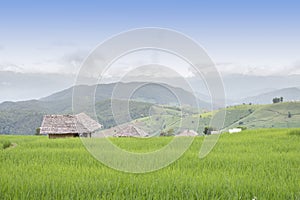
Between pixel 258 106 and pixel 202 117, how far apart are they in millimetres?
124780

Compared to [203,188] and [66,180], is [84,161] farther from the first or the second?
[203,188]

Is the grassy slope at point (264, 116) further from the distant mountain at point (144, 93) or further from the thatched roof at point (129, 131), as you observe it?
the distant mountain at point (144, 93)

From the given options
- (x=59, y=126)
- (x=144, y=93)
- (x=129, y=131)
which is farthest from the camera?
(x=59, y=126)

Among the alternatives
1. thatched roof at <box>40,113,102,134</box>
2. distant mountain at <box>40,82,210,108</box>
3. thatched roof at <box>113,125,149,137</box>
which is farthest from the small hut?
distant mountain at <box>40,82,210,108</box>

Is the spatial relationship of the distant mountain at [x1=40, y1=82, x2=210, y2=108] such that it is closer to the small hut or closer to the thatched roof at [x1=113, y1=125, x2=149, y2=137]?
the thatched roof at [x1=113, y1=125, x2=149, y2=137]

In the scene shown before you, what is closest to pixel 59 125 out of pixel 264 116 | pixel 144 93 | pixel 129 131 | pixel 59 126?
pixel 59 126

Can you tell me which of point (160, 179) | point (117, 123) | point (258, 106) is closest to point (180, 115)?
point (117, 123)

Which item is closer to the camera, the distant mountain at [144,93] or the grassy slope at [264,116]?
the distant mountain at [144,93]

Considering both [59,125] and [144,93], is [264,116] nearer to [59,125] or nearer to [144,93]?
[59,125]

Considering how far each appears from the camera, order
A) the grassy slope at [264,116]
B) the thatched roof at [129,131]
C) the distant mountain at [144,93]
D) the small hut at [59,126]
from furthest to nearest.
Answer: the grassy slope at [264,116]
the small hut at [59,126]
the thatched roof at [129,131]
the distant mountain at [144,93]

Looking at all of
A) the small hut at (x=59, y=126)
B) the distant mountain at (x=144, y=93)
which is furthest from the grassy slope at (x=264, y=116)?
the distant mountain at (x=144, y=93)

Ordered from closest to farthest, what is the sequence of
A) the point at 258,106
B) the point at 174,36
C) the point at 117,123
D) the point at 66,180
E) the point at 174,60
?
the point at 66,180 < the point at 174,36 < the point at 174,60 < the point at 117,123 < the point at 258,106

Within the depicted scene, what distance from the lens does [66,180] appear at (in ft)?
18.3

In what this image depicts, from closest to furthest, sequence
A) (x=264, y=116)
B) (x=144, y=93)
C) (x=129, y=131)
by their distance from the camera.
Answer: (x=144, y=93) < (x=129, y=131) < (x=264, y=116)
